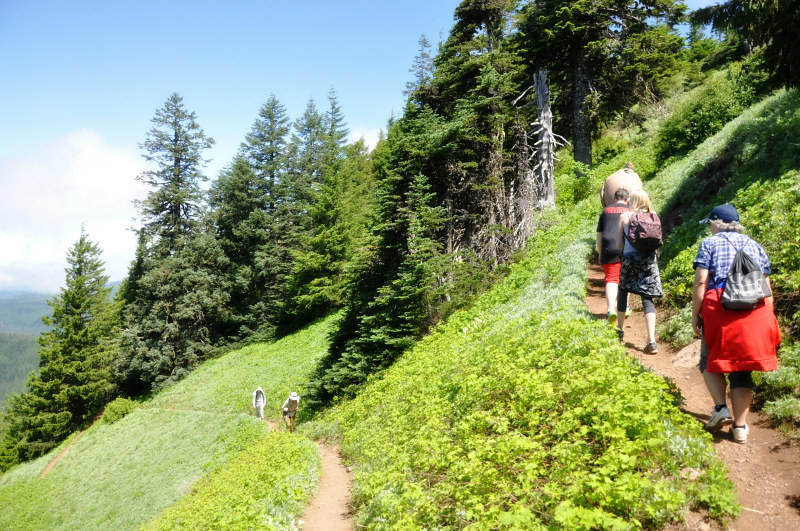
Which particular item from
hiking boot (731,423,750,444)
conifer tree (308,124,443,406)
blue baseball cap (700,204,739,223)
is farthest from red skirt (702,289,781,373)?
conifer tree (308,124,443,406)

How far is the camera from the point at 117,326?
38.2 m

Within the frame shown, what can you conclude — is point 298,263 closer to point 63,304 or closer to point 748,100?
point 63,304

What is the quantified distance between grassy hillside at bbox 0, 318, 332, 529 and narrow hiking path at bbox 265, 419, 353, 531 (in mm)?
254

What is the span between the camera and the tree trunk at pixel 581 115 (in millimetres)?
19297

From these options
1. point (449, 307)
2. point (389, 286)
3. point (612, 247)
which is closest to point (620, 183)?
point (612, 247)

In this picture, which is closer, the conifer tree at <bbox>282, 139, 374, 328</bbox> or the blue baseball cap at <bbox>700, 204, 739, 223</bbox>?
the blue baseball cap at <bbox>700, 204, 739, 223</bbox>

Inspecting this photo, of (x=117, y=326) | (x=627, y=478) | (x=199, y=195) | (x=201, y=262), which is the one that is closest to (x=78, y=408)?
(x=117, y=326)

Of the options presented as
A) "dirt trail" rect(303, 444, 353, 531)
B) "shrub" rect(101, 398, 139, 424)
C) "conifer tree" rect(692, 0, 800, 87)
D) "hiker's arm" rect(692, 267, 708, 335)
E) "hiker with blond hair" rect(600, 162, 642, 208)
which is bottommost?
"shrub" rect(101, 398, 139, 424)

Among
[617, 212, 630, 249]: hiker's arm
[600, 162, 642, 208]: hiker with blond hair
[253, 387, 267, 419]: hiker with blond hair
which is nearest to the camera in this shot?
[617, 212, 630, 249]: hiker's arm

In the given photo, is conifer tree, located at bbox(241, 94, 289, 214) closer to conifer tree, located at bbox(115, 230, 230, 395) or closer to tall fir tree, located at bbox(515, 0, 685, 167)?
conifer tree, located at bbox(115, 230, 230, 395)

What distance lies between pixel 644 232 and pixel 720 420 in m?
2.88

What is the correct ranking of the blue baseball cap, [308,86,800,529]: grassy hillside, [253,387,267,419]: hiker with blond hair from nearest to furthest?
[308,86,800,529]: grassy hillside, the blue baseball cap, [253,387,267,419]: hiker with blond hair

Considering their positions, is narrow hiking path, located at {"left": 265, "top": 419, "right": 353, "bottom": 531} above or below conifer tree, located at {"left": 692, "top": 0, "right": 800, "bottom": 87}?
below

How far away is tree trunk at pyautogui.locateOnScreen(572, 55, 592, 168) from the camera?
19.3 meters
